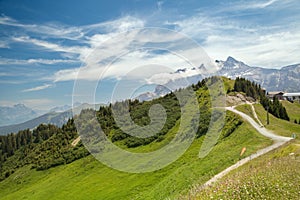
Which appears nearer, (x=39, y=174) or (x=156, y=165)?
(x=156, y=165)

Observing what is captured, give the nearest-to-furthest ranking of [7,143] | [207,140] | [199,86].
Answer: [207,140], [199,86], [7,143]

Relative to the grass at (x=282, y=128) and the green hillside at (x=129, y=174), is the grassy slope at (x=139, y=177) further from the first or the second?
the grass at (x=282, y=128)

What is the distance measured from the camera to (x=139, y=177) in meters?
51.9

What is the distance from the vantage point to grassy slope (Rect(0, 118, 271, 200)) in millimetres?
33263

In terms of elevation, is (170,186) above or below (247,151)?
below

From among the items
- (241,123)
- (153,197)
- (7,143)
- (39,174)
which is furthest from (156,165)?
(7,143)

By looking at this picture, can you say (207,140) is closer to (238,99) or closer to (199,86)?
(238,99)

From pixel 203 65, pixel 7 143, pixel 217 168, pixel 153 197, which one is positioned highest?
pixel 203 65

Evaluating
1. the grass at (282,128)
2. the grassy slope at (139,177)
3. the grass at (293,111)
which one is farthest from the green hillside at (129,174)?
the grass at (293,111)

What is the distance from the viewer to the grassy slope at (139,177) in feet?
109

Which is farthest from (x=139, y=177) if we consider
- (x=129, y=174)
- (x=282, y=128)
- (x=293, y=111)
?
(x=293, y=111)

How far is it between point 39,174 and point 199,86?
65.9 metres

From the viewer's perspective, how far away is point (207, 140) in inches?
2349

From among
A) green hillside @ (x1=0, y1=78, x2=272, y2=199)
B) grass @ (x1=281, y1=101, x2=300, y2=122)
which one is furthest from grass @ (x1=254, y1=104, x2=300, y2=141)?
grass @ (x1=281, y1=101, x2=300, y2=122)
